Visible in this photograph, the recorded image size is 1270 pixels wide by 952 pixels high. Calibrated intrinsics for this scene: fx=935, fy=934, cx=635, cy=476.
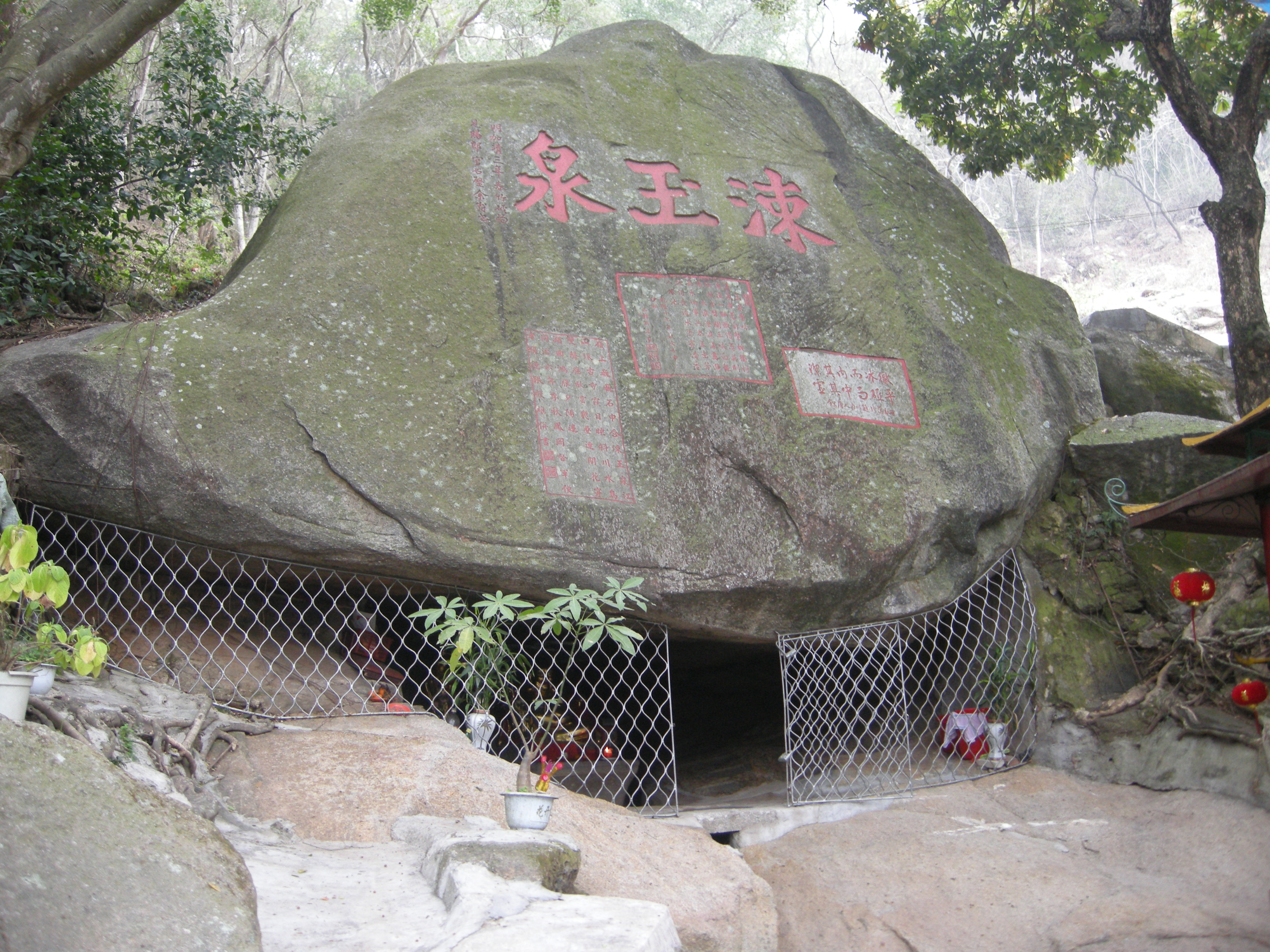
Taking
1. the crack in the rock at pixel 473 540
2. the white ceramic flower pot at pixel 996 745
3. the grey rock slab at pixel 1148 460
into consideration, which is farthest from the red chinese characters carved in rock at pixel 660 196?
the white ceramic flower pot at pixel 996 745

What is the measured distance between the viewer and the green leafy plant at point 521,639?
3.32 metres

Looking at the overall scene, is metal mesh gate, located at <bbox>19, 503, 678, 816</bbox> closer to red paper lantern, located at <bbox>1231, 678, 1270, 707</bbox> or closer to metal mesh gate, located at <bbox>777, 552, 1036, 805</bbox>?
metal mesh gate, located at <bbox>777, 552, 1036, 805</bbox>

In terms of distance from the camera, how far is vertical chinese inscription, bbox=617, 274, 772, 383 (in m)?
4.62

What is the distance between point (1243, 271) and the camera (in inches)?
219

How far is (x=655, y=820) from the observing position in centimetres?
406

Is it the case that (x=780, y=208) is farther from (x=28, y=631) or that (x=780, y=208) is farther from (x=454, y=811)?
(x=28, y=631)

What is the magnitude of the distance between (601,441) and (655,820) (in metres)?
1.69

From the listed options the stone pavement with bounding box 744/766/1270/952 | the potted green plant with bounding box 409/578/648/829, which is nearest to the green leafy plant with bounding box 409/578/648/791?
the potted green plant with bounding box 409/578/648/829

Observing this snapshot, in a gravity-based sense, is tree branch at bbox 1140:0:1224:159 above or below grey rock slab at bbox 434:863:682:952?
above

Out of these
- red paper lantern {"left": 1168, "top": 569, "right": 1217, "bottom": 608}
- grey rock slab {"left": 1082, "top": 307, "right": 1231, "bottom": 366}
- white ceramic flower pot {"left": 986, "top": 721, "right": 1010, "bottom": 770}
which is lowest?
white ceramic flower pot {"left": 986, "top": 721, "right": 1010, "bottom": 770}

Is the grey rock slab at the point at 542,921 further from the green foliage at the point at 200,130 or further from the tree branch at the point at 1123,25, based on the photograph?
the tree branch at the point at 1123,25

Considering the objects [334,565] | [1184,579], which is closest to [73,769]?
[334,565]

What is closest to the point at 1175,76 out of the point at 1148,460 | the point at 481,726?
the point at 1148,460

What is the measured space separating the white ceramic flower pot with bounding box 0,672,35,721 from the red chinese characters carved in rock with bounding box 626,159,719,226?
11.6 feet
